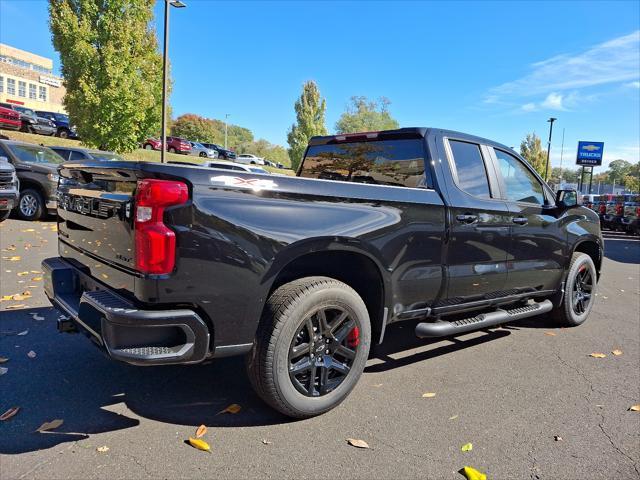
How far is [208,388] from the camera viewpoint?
349cm

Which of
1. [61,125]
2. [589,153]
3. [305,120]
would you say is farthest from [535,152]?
[61,125]

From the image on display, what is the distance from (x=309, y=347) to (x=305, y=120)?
4462 centimetres

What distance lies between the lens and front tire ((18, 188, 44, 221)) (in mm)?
10797

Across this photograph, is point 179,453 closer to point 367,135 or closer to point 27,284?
point 367,135

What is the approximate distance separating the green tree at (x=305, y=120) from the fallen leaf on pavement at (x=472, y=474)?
43.5m

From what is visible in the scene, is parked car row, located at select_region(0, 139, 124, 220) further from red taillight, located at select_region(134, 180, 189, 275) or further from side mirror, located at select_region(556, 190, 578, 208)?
side mirror, located at select_region(556, 190, 578, 208)

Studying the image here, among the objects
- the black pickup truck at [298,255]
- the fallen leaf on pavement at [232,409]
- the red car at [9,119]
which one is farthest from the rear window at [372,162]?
the red car at [9,119]

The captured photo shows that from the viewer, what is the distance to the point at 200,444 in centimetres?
275

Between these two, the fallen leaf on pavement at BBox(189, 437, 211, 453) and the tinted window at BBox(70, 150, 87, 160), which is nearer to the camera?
the fallen leaf on pavement at BBox(189, 437, 211, 453)

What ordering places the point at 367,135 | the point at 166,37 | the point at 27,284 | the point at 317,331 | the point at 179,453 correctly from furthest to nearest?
the point at 166,37
the point at 27,284
the point at 367,135
the point at 317,331
the point at 179,453

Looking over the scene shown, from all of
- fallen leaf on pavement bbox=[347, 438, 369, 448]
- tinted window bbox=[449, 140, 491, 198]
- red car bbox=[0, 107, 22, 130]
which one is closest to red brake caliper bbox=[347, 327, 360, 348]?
fallen leaf on pavement bbox=[347, 438, 369, 448]

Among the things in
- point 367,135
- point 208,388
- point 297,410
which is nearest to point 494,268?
point 367,135

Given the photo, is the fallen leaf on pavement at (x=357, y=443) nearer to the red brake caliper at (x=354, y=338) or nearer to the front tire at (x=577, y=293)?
the red brake caliper at (x=354, y=338)

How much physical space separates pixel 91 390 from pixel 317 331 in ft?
5.38
